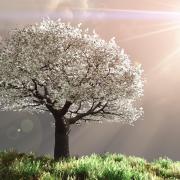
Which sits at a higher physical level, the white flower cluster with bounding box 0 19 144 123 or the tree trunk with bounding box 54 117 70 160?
the white flower cluster with bounding box 0 19 144 123

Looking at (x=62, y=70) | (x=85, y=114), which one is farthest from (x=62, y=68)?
(x=85, y=114)

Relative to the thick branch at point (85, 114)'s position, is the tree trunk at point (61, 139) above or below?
below

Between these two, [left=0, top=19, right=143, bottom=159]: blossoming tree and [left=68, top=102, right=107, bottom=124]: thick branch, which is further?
[left=68, top=102, right=107, bottom=124]: thick branch

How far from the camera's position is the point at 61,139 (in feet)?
109

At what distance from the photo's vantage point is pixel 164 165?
101 feet

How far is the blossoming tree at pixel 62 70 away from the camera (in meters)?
29.3

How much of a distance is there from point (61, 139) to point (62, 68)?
21.1 feet

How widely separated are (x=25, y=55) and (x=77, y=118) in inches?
308

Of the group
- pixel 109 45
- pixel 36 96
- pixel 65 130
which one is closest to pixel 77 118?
pixel 65 130

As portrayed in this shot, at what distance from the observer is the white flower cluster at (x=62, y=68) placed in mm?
29250

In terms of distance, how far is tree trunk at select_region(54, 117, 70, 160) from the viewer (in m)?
32.9

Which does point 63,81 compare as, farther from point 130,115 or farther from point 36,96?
point 130,115

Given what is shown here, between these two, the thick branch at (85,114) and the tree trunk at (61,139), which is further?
the thick branch at (85,114)

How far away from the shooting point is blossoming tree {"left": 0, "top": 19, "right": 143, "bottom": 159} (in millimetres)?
29266
